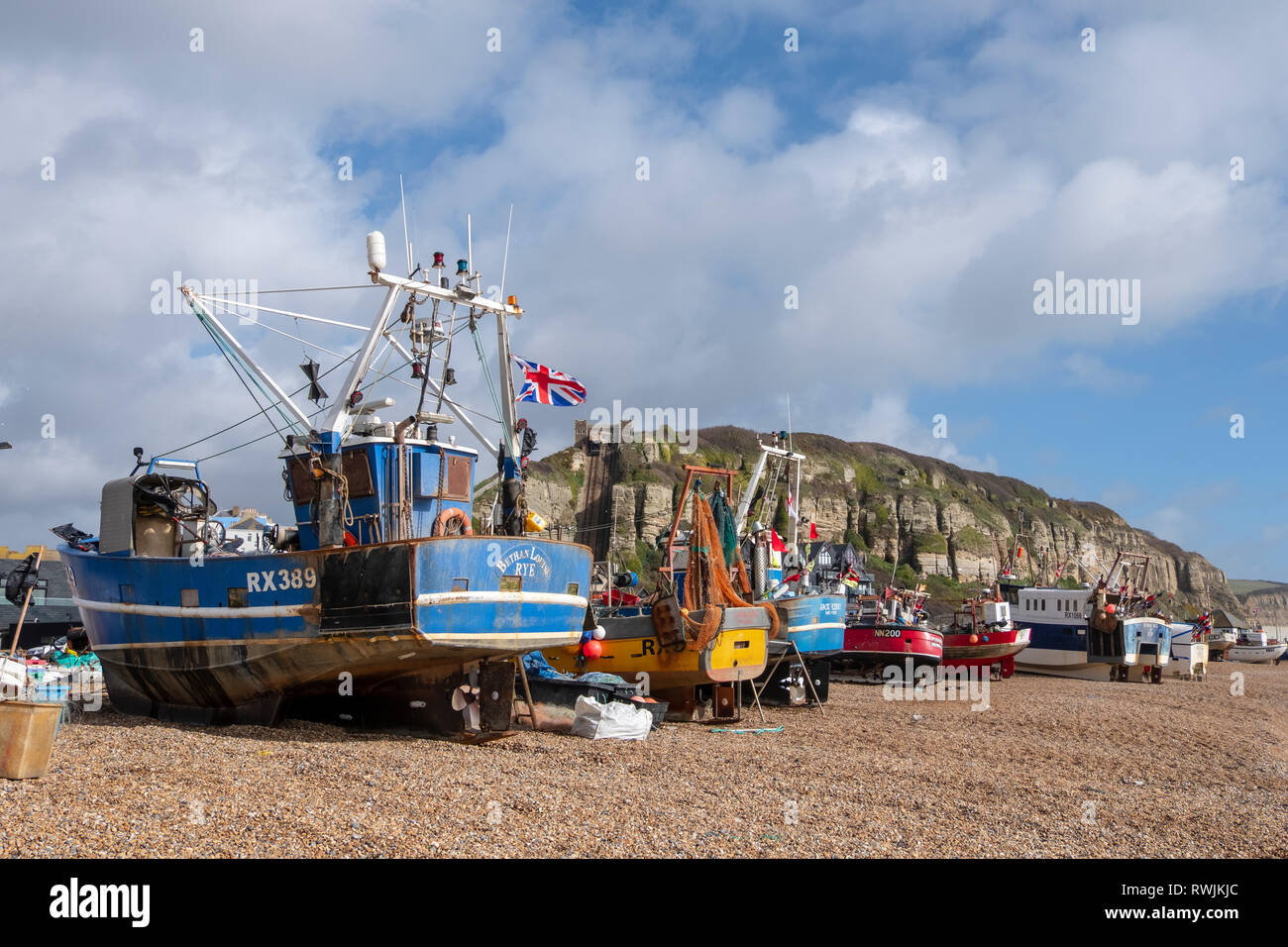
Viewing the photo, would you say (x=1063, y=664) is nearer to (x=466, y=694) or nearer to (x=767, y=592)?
(x=767, y=592)

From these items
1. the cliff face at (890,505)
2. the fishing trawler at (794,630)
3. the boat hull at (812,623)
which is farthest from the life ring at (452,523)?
the cliff face at (890,505)

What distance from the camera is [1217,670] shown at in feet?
194

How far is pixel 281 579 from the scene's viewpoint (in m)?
14.0

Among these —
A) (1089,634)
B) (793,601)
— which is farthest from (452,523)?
(1089,634)

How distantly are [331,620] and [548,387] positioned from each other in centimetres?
550

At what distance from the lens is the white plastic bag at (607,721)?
1538cm

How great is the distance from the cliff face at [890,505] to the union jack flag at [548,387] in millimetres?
54859

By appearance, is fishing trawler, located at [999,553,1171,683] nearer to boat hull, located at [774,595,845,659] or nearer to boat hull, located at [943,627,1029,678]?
boat hull, located at [943,627,1029,678]

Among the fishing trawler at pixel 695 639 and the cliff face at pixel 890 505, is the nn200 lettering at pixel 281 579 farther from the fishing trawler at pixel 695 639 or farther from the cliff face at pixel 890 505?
the cliff face at pixel 890 505

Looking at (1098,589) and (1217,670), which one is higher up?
(1098,589)

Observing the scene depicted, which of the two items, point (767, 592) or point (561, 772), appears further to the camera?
point (767, 592)

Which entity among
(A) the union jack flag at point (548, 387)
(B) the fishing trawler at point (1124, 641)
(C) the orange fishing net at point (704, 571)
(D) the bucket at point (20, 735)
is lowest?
(B) the fishing trawler at point (1124, 641)

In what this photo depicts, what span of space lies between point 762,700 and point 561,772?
12.9 meters
